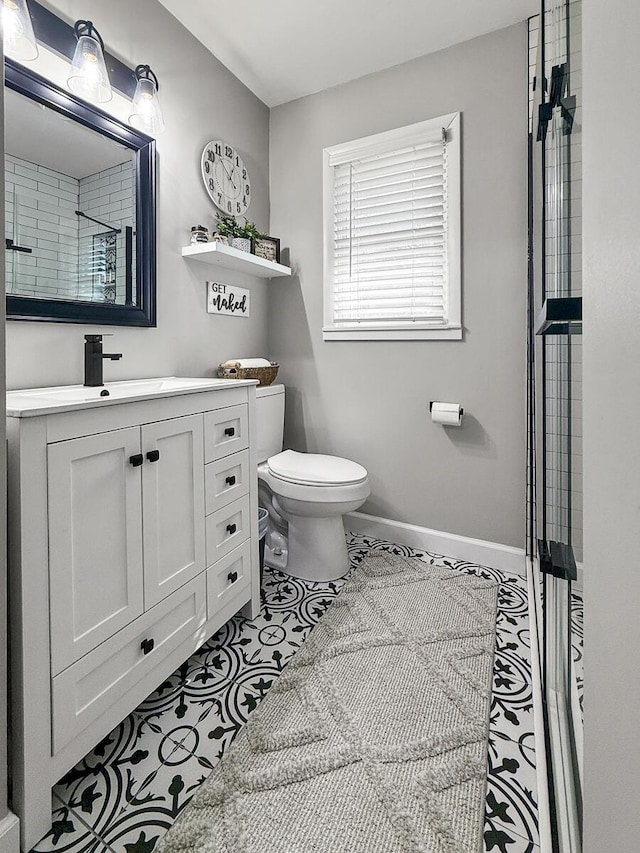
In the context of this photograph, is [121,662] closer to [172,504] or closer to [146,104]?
[172,504]

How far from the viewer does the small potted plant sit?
7.34 feet

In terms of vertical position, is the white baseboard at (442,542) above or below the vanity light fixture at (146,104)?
below

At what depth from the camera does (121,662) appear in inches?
46.5

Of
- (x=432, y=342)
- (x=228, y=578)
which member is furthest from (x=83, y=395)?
(x=432, y=342)

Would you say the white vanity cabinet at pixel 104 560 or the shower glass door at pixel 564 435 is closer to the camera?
the shower glass door at pixel 564 435

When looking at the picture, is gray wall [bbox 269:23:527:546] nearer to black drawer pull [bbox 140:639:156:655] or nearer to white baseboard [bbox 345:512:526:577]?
white baseboard [bbox 345:512:526:577]

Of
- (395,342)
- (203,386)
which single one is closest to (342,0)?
(395,342)

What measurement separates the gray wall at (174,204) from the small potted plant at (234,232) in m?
0.07

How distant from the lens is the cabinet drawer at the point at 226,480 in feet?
4.99

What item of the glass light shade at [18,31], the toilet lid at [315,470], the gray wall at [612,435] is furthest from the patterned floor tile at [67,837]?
A: the glass light shade at [18,31]

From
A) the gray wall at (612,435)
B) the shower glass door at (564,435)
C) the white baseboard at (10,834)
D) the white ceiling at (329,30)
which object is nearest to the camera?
the gray wall at (612,435)

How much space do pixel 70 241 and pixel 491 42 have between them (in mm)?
2143

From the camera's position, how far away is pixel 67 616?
3.33ft

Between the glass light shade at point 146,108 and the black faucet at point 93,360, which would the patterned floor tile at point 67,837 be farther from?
the glass light shade at point 146,108
